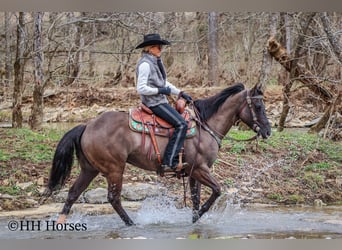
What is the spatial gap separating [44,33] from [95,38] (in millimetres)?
568

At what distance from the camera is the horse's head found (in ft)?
19.7

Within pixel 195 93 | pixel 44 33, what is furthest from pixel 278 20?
pixel 44 33

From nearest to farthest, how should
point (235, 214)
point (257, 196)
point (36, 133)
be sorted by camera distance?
1. point (235, 214)
2. point (257, 196)
3. point (36, 133)

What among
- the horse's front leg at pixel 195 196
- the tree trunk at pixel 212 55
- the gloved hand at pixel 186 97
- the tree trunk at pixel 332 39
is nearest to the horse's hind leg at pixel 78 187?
the horse's front leg at pixel 195 196

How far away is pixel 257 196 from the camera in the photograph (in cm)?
692

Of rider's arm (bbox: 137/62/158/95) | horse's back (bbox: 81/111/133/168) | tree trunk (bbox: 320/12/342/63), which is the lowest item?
horse's back (bbox: 81/111/133/168)

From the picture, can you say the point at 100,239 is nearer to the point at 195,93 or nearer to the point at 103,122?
the point at 103,122

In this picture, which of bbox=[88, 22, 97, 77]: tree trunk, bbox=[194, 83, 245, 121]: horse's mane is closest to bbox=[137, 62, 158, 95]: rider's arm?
bbox=[194, 83, 245, 121]: horse's mane

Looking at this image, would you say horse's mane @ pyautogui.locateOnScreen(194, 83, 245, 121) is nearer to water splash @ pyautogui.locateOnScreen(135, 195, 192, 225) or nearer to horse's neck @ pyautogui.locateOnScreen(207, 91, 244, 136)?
horse's neck @ pyautogui.locateOnScreen(207, 91, 244, 136)

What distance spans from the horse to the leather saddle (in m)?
0.05

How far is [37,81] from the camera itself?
744 centimetres

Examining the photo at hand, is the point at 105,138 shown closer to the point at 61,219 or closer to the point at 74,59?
the point at 61,219

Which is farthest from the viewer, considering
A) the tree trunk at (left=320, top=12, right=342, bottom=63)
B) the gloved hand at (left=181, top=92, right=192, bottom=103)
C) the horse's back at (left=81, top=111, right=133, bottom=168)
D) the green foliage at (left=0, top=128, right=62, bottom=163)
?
the tree trunk at (left=320, top=12, right=342, bottom=63)

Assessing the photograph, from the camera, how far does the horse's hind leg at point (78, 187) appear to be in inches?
235
